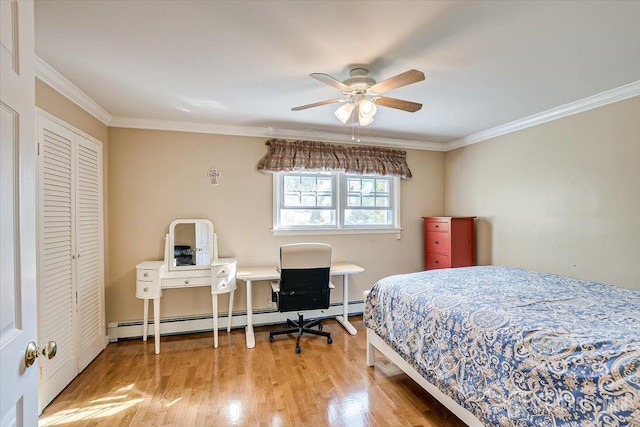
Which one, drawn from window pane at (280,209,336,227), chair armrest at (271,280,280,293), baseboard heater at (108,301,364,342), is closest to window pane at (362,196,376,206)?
window pane at (280,209,336,227)

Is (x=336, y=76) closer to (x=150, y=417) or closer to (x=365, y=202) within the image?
(x=365, y=202)

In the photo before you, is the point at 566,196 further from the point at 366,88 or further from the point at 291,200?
the point at 291,200

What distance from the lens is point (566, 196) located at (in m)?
2.91

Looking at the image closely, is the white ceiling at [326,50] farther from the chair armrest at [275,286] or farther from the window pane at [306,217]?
the chair armrest at [275,286]

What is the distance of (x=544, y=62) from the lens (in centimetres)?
204

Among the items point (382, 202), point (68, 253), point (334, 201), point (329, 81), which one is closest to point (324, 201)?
point (334, 201)

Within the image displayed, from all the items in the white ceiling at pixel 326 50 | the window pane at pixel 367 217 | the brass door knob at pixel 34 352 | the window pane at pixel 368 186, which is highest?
the white ceiling at pixel 326 50

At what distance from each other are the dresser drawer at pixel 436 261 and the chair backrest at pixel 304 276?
64.7 inches

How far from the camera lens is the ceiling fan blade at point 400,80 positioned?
1749 millimetres

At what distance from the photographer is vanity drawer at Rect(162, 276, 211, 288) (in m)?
3.01

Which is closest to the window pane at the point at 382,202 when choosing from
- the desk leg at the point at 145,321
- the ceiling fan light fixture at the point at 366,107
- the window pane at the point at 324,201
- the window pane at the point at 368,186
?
the window pane at the point at 368,186

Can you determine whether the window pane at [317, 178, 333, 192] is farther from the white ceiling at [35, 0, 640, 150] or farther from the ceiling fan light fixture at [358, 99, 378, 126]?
the ceiling fan light fixture at [358, 99, 378, 126]

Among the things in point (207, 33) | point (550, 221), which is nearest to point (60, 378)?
point (207, 33)

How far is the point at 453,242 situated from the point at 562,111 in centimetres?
171
